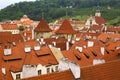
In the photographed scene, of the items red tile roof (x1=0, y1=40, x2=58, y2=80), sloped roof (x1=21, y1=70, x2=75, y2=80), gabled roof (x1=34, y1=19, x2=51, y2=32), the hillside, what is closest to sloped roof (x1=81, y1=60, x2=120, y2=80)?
sloped roof (x1=21, y1=70, x2=75, y2=80)

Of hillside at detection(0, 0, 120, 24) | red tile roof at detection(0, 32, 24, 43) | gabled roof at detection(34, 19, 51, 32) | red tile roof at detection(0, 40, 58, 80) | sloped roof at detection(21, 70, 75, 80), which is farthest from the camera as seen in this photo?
hillside at detection(0, 0, 120, 24)

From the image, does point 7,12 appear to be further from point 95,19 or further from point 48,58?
point 48,58

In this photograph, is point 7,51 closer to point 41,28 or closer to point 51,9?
point 41,28

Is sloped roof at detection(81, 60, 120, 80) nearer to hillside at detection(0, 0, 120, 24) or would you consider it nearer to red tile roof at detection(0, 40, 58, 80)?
red tile roof at detection(0, 40, 58, 80)

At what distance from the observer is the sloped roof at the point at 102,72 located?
65.3 feet

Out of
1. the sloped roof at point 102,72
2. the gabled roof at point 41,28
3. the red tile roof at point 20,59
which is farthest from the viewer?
the gabled roof at point 41,28

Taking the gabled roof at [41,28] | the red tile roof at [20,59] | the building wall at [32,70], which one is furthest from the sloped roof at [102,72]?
the gabled roof at [41,28]

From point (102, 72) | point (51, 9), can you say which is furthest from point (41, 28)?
point (51, 9)

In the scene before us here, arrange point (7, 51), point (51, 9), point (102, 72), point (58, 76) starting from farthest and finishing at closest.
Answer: point (51, 9)
point (7, 51)
point (102, 72)
point (58, 76)

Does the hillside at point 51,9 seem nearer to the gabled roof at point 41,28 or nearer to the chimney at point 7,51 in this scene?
the gabled roof at point 41,28

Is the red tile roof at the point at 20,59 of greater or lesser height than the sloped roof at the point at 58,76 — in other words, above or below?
below

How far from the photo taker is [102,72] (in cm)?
2050

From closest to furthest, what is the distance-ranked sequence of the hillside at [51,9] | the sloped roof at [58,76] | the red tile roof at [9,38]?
the sloped roof at [58,76] → the red tile roof at [9,38] → the hillside at [51,9]

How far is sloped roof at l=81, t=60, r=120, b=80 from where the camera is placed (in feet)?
65.3
